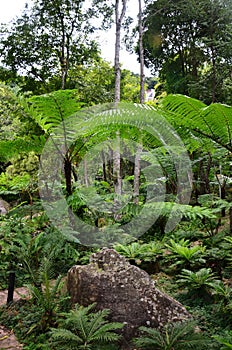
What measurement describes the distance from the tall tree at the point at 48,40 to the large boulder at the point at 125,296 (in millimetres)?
4931

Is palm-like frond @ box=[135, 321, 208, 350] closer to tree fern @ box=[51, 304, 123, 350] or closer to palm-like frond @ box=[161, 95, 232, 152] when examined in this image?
tree fern @ box=[51, 304, 123, 350]

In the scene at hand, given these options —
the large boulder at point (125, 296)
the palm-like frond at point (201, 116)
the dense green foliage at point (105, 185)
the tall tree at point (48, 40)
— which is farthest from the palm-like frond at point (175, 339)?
the tall tree at point (48, 40)

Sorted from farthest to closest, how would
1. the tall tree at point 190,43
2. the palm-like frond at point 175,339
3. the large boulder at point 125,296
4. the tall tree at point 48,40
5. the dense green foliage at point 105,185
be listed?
the tall tree at point 190,43 < the tall tree at point 48,40 < the dense green foliage at point 105,185 < the large boulder at point 125,296 < the palm-like frond at point 175,339

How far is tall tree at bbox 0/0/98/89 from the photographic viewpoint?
23.4 feet

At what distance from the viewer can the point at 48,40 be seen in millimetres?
7461

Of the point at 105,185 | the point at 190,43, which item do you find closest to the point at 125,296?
the point at 105,185

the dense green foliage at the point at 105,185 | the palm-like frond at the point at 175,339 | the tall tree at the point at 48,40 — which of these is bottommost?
the palm-like frond at the point at 175,339

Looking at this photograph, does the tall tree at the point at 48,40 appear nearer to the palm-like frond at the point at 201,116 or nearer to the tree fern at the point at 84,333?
the palm-like frond at the point at 201,116

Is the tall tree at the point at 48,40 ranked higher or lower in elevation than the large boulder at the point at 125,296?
higher

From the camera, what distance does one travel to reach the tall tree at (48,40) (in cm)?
714

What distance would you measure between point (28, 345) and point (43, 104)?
7.51 ft

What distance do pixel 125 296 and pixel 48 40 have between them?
6.32 m

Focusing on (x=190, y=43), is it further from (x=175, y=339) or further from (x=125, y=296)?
(x=175, y=339)

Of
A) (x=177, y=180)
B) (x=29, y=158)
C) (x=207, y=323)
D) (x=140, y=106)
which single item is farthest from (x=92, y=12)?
(x=207, y=323)
